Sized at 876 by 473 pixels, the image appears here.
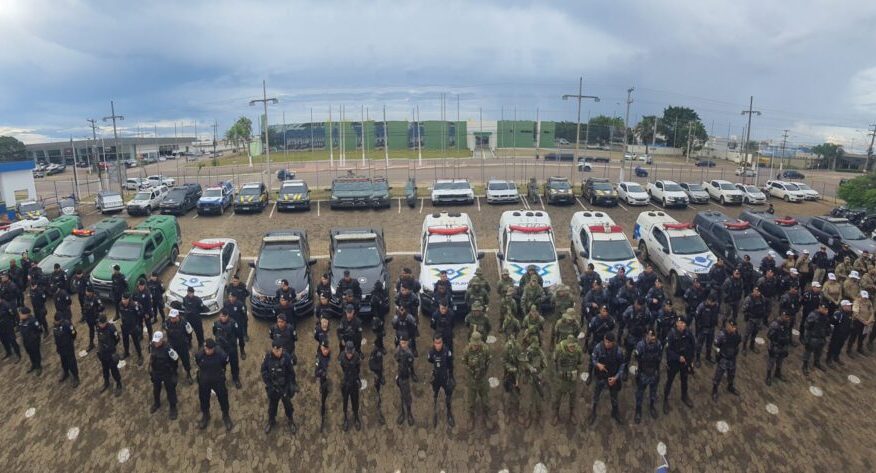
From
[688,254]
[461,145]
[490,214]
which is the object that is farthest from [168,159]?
[688,254]

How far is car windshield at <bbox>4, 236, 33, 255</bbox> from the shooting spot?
53.4 ft

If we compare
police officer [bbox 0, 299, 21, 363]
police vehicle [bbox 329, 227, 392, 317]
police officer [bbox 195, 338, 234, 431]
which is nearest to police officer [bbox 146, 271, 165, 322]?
police officer [bbox 0, 299, 21, 363]

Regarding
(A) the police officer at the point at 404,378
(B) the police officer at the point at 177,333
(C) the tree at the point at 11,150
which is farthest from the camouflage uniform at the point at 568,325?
(C) the tree at the point at 11,150

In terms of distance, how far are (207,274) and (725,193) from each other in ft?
93.6

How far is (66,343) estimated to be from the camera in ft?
32.4

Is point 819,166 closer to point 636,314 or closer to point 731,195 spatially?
point 731,195

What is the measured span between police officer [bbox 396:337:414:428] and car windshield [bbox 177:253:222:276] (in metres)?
7.46

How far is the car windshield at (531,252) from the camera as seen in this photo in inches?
555

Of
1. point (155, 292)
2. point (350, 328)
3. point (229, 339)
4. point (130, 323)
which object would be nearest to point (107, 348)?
point (130, 323)

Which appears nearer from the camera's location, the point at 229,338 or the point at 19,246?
the point at 229,338

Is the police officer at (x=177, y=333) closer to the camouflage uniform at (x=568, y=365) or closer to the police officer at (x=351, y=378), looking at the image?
the police officer at (x=351, y=378)

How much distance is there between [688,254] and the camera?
14945mm

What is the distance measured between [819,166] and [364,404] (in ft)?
308

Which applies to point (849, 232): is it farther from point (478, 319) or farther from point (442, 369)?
point (442, 369)
